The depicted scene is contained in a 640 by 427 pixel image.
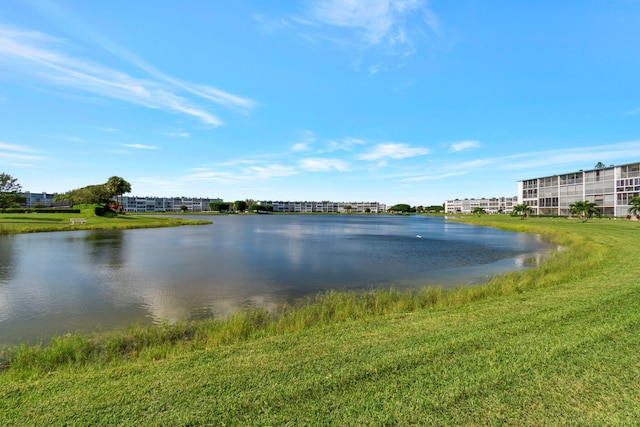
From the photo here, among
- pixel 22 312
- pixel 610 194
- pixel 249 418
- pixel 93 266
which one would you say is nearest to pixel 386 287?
pixel 249 418

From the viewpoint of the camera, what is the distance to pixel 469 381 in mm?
4602

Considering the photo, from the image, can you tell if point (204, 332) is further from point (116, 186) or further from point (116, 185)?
point (116, 185)

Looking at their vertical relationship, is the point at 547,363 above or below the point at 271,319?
above

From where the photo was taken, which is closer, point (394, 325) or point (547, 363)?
point (547, 363)

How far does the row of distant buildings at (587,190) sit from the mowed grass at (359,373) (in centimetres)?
9393

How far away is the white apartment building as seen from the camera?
7664 cm

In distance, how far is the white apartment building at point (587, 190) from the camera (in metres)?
76.6

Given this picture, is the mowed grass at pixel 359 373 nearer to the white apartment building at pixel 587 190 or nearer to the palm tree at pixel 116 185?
the white apartment building at pixel 587 190

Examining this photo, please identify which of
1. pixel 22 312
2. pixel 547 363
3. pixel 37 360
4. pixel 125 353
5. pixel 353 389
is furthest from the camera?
pixel 22 312

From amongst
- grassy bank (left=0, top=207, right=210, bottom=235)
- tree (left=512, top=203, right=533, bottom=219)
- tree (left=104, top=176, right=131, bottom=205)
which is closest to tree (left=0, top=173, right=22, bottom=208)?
grassy bank (left=0, top=207, right=210, bottom=235)

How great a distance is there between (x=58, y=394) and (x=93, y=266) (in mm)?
18555

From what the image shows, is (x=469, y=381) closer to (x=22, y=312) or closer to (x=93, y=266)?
(x=22, y=312)

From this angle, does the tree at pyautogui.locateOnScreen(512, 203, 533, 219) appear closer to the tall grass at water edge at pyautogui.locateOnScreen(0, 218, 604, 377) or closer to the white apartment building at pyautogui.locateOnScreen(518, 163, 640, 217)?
the white apartment building at pyautogui.locateOnScreen(518, 163, 640, 217)

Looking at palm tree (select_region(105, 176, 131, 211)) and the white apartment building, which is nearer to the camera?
the white apartment building
